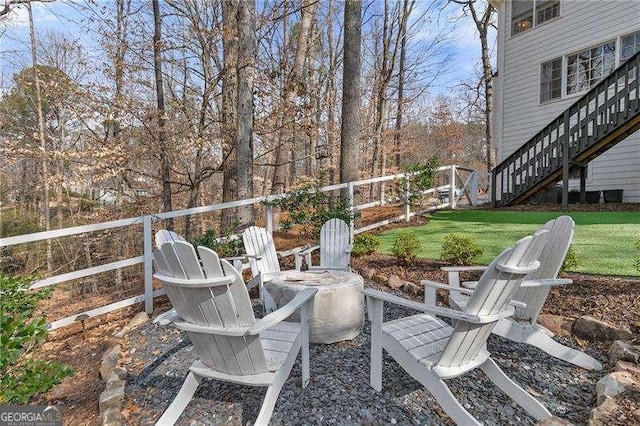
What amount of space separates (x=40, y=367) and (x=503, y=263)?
8.24 ft

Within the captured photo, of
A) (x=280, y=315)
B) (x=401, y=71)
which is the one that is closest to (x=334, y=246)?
(x=280, y=315)

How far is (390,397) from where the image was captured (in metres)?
2.22

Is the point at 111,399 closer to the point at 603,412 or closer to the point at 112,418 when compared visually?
the point at 112,418

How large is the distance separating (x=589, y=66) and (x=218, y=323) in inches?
457

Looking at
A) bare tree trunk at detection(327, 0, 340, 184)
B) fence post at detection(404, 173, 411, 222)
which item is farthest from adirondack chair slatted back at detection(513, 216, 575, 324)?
bare tree trunk at detection(327, 0, 340, 184)

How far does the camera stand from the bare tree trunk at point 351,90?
680 centimetres

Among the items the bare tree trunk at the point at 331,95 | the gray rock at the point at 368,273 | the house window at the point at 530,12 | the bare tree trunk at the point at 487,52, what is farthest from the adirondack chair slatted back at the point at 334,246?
the bare tree trunk at the point at 487,52

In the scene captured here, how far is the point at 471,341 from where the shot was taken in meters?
1.98

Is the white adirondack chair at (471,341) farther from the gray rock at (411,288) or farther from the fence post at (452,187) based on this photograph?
the fence post at (452,187)

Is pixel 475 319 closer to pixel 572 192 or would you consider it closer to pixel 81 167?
pixel 81 167

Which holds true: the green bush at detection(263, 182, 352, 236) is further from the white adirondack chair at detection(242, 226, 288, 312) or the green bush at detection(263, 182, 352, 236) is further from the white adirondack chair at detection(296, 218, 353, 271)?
the white adirondack chair at detection(242, 226, 288, 312)

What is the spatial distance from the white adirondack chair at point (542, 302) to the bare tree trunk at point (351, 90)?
4189mm

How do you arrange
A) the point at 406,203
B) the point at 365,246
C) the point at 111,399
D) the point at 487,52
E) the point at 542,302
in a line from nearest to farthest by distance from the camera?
the point at 111,399, the point at 542,302, the point at 365,246, the point at 406,203, the point at 487,52

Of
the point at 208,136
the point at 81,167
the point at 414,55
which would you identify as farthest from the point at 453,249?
the point at 414,55
